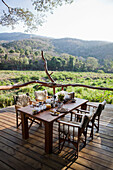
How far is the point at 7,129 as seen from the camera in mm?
3057

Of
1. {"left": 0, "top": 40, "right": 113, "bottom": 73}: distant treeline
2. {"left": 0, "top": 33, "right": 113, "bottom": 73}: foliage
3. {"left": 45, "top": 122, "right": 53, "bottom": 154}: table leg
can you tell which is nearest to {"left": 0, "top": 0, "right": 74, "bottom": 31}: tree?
{"left": 45, "top": 122, "right": 53, "bottom": 154}: table leg

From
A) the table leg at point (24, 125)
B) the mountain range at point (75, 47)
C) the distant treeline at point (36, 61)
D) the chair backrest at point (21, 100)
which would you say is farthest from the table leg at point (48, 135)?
the mountain range at point (75, 47)

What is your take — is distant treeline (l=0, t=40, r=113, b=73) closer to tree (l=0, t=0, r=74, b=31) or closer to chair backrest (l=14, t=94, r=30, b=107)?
tree (l=0, t=0, r=74, b=31)

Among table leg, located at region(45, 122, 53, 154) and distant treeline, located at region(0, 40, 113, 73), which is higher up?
distant treeline, located at region(0, 40, 113, 73)

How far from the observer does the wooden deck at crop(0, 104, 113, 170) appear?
195 cm

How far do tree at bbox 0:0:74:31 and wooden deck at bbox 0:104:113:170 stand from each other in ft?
14.9

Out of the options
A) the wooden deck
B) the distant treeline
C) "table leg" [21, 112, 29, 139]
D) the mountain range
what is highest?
the mountain range

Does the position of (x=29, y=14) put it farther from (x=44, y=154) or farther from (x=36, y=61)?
(x=36, y=61)

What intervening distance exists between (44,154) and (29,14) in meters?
5.50

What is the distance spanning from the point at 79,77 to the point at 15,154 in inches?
905

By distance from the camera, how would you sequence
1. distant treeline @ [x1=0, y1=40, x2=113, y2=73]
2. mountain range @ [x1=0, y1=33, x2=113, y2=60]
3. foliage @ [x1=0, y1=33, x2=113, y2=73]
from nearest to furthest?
1. distant treeline @ [x1=0, y1=40, x2=113, y2=73]
2. foliage @ [x1=0, y1=33, x2=113, y2=73]
3. mountain range @ [x1=0, y1=33, x2=113, y2=60]

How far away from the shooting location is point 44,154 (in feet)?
7.22

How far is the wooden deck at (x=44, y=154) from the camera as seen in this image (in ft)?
6.39

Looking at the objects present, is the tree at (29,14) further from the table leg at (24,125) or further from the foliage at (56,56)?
the foliage at (56,56)
